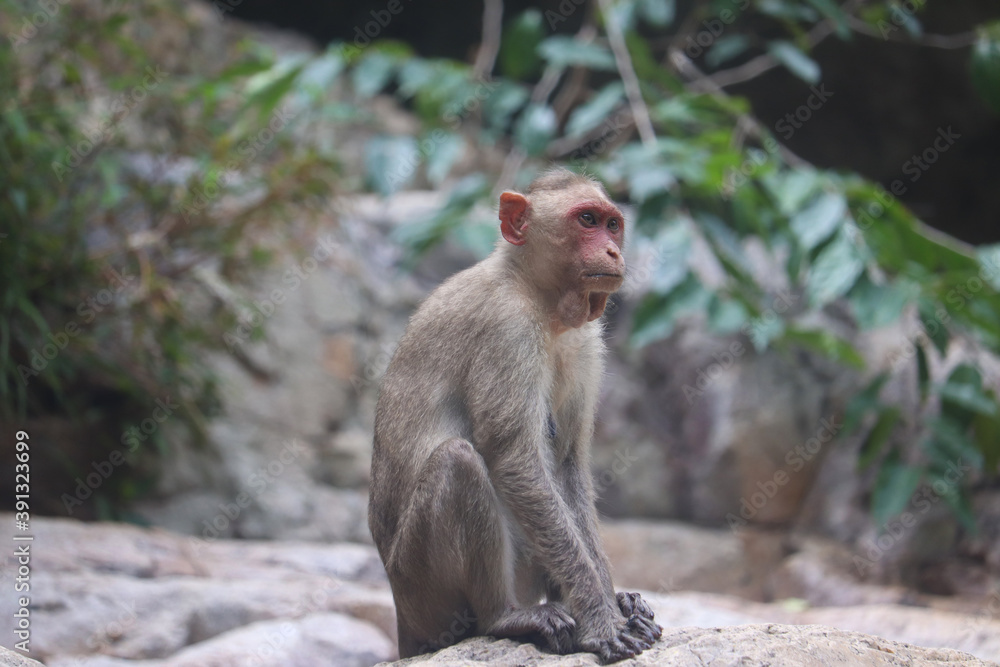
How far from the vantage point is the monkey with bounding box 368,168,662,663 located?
11.6ft

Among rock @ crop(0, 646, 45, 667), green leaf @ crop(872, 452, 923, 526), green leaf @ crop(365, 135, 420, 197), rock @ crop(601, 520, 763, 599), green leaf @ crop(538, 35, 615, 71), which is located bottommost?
rock @ crop(601, 520, 763, 599)

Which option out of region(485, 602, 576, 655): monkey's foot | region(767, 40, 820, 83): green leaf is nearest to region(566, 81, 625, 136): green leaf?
region(767, 40, 820, 83): green leaf

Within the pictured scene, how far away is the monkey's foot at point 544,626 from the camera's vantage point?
3.39 metres

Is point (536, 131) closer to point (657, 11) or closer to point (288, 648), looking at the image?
point (657, 11)

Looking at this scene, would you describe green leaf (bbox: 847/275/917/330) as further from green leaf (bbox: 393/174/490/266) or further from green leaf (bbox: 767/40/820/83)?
green leaf (bbox: 393/174/490/266)

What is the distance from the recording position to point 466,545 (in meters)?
3.56

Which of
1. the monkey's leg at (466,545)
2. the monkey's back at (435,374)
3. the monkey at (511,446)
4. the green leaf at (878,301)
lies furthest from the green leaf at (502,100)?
the monkey's leg at (466,545)

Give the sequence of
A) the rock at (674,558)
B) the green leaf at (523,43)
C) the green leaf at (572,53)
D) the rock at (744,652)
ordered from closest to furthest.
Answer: the rock at (744,652)
the green leaf at (572,53)
the green leaf at (523,43)
the rock at (674,558)

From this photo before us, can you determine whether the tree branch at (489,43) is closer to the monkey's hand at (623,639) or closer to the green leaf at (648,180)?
the green leaf at (648,180)

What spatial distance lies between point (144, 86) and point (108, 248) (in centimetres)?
142

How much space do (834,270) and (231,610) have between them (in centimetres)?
438

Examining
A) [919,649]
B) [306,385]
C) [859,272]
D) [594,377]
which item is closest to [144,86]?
[306,385]

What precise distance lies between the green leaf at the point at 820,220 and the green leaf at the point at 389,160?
9.68 feet

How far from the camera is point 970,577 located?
771 cm
